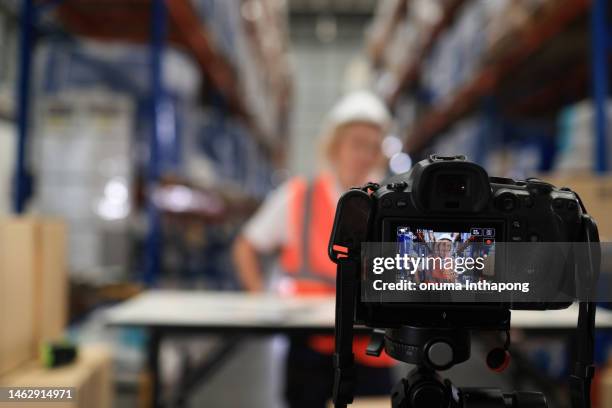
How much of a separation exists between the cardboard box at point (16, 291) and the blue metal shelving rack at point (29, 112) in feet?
3.21

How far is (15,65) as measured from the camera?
239cm

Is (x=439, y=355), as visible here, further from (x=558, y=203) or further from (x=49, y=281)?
(x=49, y=281)

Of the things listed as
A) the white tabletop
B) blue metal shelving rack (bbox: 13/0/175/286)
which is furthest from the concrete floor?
the white tabletop

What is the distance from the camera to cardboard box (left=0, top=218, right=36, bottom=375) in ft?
2.87

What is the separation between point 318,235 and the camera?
148 cm

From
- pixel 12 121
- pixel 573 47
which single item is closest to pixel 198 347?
pixel 12 121

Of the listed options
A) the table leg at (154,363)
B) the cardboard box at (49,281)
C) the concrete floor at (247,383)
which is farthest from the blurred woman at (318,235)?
the concrete floor at (247,383)

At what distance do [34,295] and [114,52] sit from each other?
157 centimetres

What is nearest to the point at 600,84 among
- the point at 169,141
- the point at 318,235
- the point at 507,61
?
the point at 507,61

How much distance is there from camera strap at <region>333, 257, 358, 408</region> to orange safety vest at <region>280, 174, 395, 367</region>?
873 millimetres

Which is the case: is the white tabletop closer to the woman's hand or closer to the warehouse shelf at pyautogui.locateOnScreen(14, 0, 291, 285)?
the woman's hand

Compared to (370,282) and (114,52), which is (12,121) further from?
(370,282)

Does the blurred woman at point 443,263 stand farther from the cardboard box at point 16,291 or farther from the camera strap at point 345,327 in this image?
the cardboard box at point 16,291

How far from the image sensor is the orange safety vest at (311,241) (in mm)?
1477
